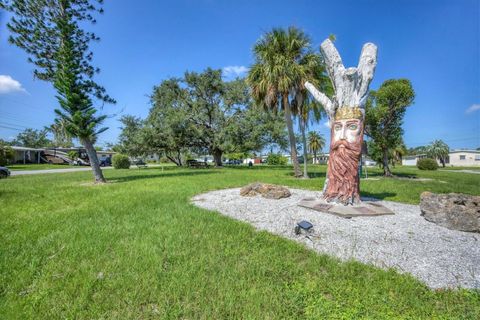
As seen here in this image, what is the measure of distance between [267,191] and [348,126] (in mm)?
3181

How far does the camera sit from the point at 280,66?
11586mm

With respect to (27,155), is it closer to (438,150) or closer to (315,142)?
(315,142)

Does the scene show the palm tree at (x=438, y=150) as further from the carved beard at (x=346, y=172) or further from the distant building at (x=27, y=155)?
the distant building at (x=27, y=155)

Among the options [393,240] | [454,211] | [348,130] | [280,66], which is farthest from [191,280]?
[280,66]

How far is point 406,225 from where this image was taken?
4.33 metres

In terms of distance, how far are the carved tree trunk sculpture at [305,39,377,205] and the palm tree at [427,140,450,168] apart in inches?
2347

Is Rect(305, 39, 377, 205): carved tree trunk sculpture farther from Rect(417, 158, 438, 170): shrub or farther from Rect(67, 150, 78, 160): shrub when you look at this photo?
Rect(67, 150, 78, 160): shrub

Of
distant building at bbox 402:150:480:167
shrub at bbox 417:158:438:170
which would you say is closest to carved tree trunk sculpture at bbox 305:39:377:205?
shrub at bbox 417:158:438:170

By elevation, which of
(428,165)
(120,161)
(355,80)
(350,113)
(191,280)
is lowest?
(191,280)

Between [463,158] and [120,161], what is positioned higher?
[463,158]

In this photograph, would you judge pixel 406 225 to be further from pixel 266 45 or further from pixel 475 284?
pixel 266 45

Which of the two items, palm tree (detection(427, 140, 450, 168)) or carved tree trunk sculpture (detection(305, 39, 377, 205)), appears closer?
carved tree trunk sculpture (detection(305, 39, 377, 205))

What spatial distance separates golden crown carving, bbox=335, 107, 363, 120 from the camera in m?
5.40

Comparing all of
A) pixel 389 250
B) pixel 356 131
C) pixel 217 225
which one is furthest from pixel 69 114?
pixel 389 250
